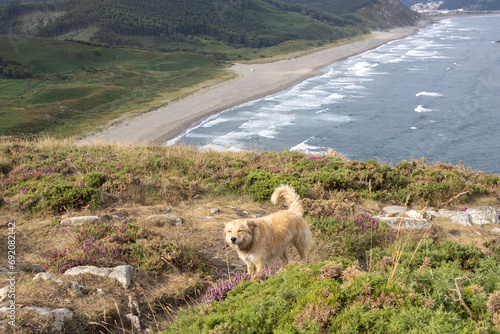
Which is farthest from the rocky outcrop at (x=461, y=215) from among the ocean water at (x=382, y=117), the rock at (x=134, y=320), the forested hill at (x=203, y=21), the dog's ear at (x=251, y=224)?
the forested hill at (x=203, y=21)

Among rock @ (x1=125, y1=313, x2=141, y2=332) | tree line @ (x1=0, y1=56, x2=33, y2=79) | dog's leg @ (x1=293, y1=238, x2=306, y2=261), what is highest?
tree line @ (x1=0, y1=56, x2=33, y2=79)

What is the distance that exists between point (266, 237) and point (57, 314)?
3.28 m

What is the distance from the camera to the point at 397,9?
579ft

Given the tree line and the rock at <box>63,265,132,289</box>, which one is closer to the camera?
the rock at <box>63,265,132,289</box>

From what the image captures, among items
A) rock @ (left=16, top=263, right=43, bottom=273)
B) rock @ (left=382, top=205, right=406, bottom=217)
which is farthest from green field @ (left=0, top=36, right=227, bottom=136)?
rock @ (left=382, top=205, right=406, bottom=217)

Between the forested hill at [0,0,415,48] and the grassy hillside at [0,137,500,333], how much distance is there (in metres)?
94.4

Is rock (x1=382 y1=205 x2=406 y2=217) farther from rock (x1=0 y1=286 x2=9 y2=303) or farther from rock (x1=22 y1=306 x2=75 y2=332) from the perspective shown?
rock (x1=0 y1=286 x2=9 y2=303)

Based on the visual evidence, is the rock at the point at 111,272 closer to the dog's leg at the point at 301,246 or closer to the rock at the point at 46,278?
the rock at the point at 46,278

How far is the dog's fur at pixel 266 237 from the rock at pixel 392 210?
4465mm

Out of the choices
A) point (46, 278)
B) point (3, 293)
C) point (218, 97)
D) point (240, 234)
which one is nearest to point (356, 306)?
point (240, 234)

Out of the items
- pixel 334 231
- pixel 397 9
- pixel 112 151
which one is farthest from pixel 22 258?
pixel 397 9

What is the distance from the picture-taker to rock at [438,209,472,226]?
10383 millimetres

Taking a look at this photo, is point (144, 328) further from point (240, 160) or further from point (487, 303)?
point (240, 160)

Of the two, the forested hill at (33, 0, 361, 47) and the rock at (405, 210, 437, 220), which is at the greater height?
the forested hill at (33, 0, 361, 47)
